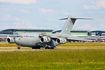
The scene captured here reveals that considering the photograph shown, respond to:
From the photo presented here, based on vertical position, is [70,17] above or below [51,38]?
above

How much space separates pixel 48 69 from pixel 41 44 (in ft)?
92.9

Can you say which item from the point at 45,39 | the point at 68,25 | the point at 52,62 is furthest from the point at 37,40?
the point at 52,62

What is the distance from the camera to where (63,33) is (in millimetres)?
50938

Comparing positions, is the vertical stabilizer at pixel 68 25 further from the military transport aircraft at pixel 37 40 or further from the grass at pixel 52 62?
the grass at pixel 52 62

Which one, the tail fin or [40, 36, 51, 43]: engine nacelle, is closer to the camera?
[40, 36, 51, 43]: engine nacelle

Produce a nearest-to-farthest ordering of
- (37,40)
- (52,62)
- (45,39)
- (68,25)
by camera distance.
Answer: (52,62)
(45,39)
(37,40)
(68,25)

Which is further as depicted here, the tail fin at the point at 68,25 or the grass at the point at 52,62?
the tail fin at the point at 68,25

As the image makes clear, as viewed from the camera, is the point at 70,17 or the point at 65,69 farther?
the point at 70,17

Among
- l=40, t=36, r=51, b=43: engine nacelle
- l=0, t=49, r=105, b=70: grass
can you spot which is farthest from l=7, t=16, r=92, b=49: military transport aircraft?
l=0, t=49, r=105, b=70: grass

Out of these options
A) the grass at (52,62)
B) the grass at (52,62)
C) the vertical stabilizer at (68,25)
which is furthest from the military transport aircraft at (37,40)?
the grass at (52,62)

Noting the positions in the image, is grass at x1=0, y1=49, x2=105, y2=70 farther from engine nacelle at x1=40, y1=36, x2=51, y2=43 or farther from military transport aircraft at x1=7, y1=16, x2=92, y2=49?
engine nacelle at x1=40, y1=36, x2=51, y2=43

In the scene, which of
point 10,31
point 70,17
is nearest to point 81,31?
point 10,31

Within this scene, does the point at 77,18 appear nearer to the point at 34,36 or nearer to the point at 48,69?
the point at 34,36

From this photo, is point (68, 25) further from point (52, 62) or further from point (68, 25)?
point (52, 62)
